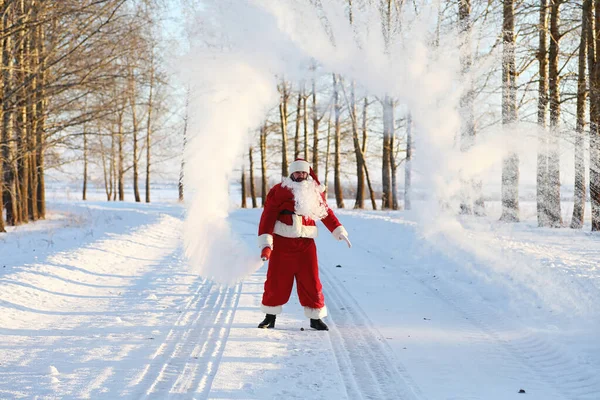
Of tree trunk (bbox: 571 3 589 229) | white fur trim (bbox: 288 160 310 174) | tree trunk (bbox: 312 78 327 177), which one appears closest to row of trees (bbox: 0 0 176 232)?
white fur trim (bbox: 288 160 310 174)

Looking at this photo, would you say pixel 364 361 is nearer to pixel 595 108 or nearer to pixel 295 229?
pixel 295 229

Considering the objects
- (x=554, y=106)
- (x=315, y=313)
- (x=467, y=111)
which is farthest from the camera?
(x=554, y=106)

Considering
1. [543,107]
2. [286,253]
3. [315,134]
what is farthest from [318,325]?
[315,134]

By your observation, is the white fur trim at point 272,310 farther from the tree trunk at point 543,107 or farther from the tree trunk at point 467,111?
the tree trunk at point 543,107

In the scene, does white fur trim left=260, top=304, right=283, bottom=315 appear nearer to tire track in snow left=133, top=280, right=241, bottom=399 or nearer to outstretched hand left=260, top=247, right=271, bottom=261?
tire track in snow left=133, top=280, right=241, bottom=399

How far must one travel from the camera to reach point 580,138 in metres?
11.3

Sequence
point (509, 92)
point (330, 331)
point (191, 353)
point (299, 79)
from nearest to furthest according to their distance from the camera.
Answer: point (191, 353) → point (330, 331) → point (299, 79) → point (509, 92)

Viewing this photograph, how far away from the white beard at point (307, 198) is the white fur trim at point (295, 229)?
0.31 feet

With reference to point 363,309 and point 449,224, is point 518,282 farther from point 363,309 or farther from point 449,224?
point 449,224

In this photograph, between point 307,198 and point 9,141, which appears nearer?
point 307,198

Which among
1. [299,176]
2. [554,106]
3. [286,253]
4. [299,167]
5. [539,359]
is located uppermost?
[554,106]

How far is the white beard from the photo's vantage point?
5.46 meters

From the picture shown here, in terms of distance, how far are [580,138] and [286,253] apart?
9005 mm

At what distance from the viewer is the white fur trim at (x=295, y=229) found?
546 cm
